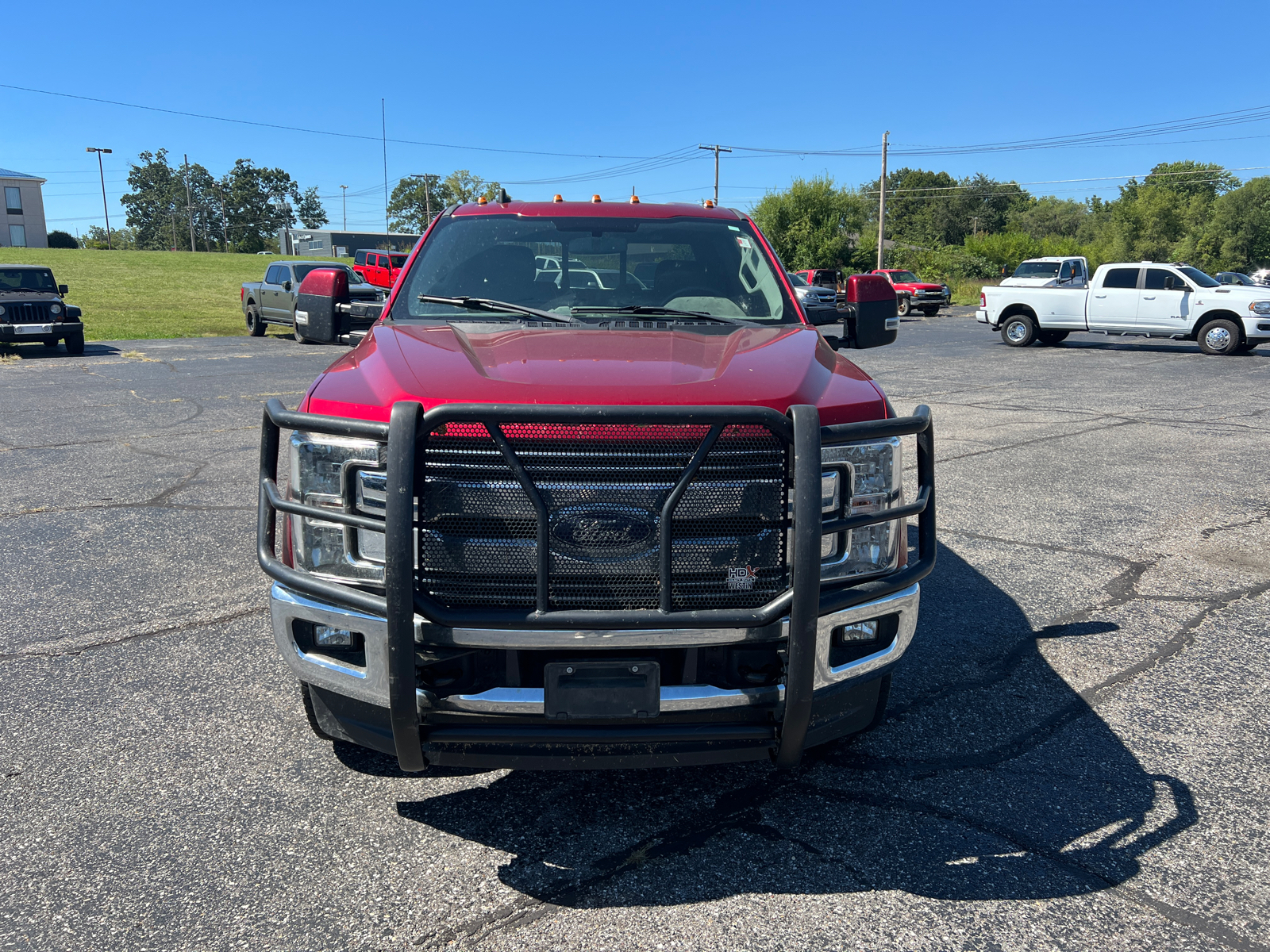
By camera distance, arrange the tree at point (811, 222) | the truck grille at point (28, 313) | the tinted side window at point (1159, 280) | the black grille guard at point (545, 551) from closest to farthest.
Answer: the black grille guard at point (545, 551) < the truck grille at point (28, 313) < the tinted side window at point (1159, 280) < the tree at point (811, 222)

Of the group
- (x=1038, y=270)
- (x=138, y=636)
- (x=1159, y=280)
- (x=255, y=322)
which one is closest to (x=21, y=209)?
(x=255, y=322)

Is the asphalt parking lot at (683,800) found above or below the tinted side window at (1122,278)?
below

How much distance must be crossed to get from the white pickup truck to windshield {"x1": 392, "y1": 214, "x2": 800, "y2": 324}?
19.2m

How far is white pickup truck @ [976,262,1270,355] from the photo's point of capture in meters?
19.5

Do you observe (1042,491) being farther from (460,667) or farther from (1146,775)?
(460,667)

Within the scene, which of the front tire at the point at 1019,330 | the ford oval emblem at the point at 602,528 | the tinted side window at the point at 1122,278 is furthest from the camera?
the front tire at the point at 1019,330

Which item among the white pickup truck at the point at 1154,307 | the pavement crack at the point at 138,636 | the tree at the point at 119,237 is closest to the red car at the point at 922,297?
the white pickup truck at the point at 1154,307

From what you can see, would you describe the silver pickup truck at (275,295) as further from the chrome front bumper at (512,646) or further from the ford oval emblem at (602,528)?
the ford oval emblem at (602,528)

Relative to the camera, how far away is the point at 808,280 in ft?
111

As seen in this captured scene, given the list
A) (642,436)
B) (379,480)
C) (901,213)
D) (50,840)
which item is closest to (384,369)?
(379,480)

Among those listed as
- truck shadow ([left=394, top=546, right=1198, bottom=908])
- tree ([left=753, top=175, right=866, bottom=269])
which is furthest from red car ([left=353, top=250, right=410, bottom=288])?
tree ([left=753, top=175, right=866, bottom=269])

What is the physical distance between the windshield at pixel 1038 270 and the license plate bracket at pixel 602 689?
2506 centimetres

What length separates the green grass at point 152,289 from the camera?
2722 centimetres

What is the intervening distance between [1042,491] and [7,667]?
22.3 feet
